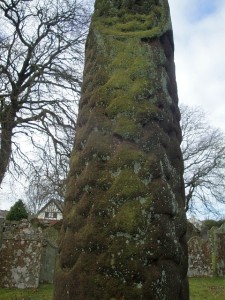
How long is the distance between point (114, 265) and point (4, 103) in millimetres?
14316

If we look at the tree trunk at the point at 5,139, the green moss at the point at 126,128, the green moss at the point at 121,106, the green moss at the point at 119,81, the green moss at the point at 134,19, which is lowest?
the green moss at the point at 126,128

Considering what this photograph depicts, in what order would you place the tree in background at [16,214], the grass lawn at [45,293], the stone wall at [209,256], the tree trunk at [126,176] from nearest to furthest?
the tree trunk at [126,176]
the grass lawn at [45,293]
the stone wall at [209,256]
the tree in background at [16,214]

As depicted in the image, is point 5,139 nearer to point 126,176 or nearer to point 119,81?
point 119,81

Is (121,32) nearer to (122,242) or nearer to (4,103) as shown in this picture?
(122,242)

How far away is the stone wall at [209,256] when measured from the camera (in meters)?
11.8

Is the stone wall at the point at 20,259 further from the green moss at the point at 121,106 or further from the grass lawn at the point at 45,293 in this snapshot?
the green moss at the point at 121,106

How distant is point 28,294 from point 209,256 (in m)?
6.91

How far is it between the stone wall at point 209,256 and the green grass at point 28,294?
5.37 metres

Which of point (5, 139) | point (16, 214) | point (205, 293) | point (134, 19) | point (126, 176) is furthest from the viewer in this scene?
point (16, 214)

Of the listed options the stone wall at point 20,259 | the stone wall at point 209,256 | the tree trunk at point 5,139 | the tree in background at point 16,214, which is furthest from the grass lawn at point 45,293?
the tree in background at point 16,214

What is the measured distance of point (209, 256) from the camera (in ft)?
40.4

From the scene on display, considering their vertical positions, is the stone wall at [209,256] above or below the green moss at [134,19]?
below

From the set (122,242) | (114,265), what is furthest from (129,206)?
(114,265)

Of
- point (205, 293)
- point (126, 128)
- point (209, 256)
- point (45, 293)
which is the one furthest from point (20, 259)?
point (126, 128)
